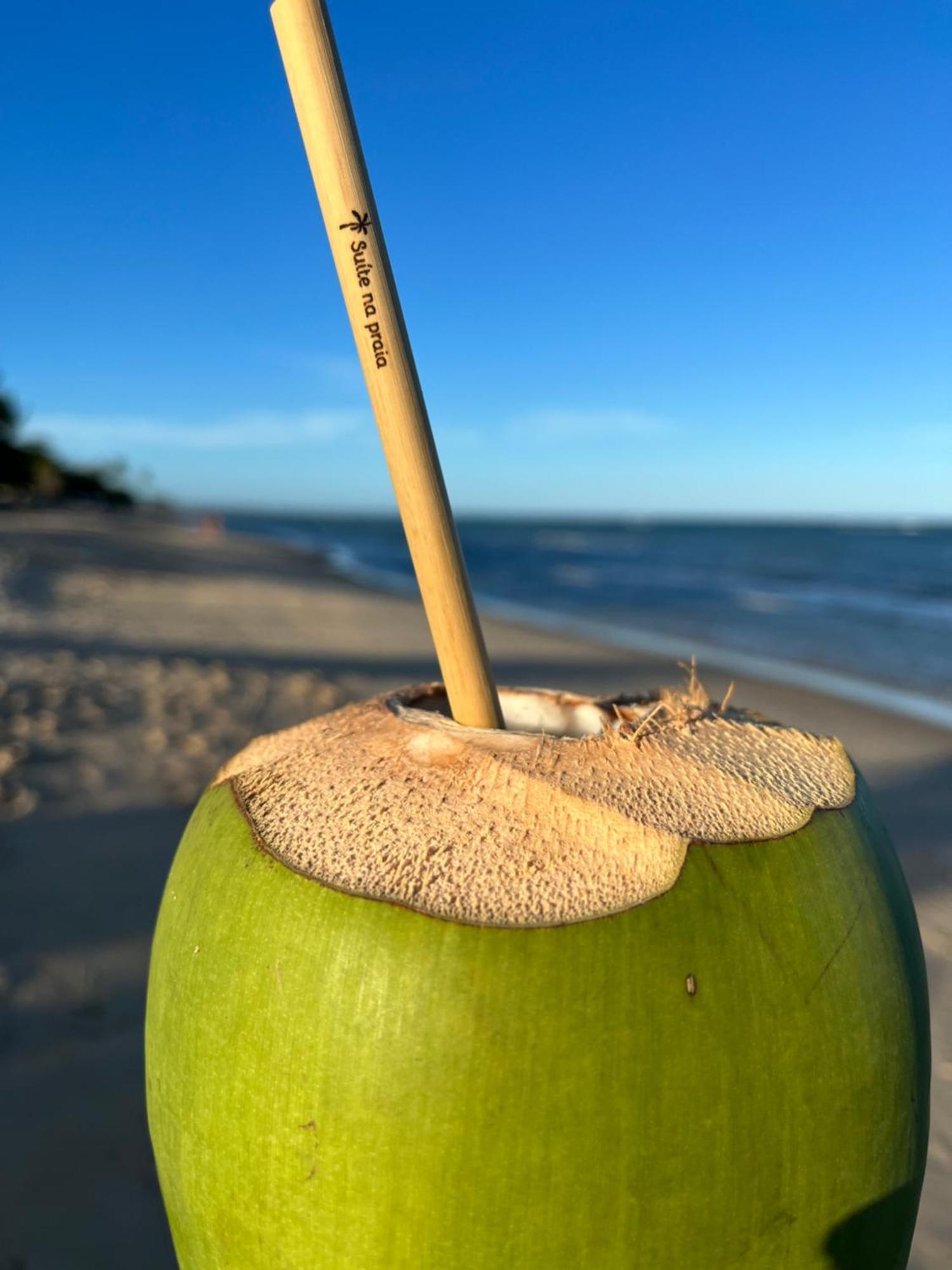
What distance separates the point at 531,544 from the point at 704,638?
131 ft

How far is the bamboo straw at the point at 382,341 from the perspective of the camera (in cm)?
91

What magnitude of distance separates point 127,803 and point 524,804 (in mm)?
3121

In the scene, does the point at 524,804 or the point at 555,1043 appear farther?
the point at 524,804

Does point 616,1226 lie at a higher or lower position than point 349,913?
lower

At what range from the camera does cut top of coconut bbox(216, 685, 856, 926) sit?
2.76 feet

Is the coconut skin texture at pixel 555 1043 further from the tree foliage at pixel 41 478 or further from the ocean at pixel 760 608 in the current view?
the tree foliage at pixel 41 478

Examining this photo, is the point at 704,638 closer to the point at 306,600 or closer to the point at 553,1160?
the point at 306,600

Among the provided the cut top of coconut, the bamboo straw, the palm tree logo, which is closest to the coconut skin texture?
the cut top of coconut

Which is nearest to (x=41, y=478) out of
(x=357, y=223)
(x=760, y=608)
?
(x=760, y=608)

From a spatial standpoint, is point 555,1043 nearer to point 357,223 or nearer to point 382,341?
A: point 382,341

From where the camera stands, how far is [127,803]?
11.9 feet

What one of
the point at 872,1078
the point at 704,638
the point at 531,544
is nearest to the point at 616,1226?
the point at 872,1078

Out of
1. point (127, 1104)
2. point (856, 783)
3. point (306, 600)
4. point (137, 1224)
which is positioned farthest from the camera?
point (306, 600)

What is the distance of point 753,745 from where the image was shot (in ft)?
3.53
